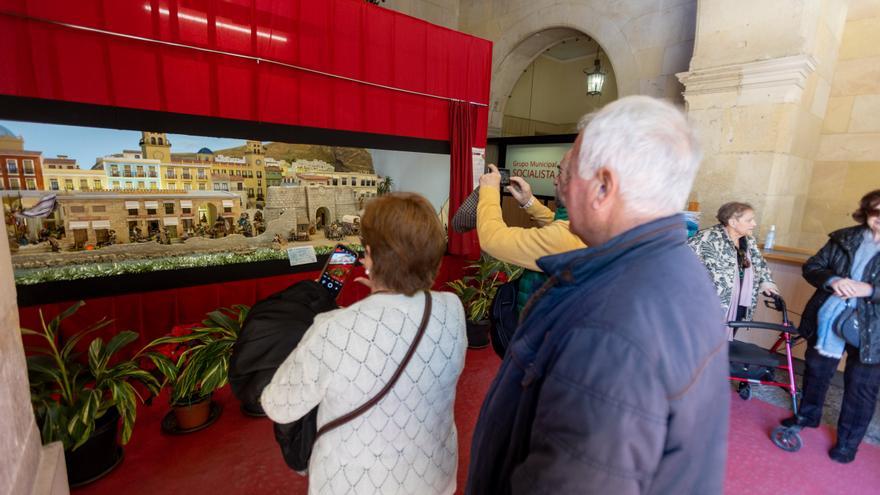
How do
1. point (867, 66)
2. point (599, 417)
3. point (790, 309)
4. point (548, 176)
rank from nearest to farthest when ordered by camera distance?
point (599, 417) < point (790, 309) < point (867, 66) < point (548, 176)

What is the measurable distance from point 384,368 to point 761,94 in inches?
170

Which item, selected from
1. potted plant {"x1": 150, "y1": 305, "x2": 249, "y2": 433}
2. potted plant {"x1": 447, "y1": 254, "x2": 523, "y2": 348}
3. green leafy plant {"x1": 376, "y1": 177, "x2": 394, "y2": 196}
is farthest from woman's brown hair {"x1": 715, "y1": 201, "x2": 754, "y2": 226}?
potted plant {"x1": 150, "y1": 305, "x2": 249, "y2": 433}

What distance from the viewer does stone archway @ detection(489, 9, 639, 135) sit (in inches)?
195

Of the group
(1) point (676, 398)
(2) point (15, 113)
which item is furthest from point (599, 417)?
(2) point (15, 113)

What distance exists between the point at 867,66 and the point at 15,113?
7.01m

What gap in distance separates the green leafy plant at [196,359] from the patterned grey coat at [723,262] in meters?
3.16

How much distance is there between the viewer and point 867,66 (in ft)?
13.0

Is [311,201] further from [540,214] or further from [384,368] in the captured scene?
[384,368]

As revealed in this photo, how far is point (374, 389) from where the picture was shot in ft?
3.45

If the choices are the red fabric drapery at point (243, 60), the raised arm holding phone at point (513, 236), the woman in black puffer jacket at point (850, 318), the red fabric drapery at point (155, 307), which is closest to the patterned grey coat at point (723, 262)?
the woman in black puffer jacket at point (850, 318)

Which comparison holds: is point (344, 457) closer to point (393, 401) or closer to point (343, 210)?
point (393, 401)

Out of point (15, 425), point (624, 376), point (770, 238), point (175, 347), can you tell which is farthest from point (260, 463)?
point (770, 238)

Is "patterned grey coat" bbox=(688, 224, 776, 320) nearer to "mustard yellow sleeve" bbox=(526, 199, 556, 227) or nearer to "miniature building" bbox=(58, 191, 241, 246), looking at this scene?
"mustard yellow sleeve" bbox=(526, 199, 556, 227)

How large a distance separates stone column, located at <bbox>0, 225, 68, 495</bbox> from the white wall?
321cm
